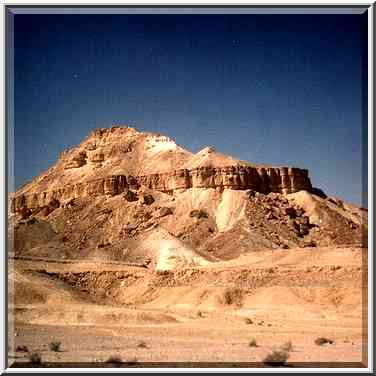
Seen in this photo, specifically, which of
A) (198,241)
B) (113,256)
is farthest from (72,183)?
(113,256)

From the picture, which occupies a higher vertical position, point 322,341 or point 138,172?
point 138,172

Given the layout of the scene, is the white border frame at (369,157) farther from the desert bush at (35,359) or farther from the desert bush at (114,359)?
the desert bush at (114,359)

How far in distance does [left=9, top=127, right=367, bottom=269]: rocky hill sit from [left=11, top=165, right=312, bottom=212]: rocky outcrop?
0.28 ft

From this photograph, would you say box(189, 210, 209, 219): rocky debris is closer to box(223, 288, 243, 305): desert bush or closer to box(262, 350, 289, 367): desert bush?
box(223, 288, 243, 305): desert bush

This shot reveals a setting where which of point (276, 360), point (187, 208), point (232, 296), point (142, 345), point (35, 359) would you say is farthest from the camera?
point (187, 208)

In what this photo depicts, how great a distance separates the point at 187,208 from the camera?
59.4 m

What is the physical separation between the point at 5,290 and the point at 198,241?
1685 inches

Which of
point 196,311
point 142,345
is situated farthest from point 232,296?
point 142,345

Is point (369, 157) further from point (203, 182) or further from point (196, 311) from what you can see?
point (203, 182)

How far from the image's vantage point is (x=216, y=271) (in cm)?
3253

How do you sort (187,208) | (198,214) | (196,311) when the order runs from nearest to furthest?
(196,311)
(198,214)
(187,208)

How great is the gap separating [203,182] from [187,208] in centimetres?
293

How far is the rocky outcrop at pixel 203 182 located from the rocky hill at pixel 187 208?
3.4 inches

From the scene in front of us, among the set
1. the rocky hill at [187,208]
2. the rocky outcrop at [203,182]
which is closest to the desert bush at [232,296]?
the rocky hill at [187,208]
